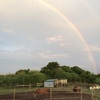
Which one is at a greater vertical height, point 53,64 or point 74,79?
point 53,64

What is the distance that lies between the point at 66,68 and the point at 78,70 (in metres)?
6.83

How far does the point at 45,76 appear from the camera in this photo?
4092 inches

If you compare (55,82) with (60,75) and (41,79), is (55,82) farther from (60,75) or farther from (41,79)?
(60,75)

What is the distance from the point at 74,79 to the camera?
110250 millimetres

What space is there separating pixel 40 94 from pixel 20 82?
5109 cm

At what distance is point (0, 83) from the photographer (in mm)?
91750

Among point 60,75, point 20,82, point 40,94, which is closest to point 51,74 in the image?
point 60,75

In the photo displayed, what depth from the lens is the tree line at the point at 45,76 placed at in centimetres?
9038

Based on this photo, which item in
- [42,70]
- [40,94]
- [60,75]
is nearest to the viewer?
[40,94]

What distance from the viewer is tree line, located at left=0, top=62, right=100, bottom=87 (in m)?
90.4

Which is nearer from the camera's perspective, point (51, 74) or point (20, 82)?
point (20, 82)

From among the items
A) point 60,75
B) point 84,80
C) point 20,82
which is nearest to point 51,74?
point 60,75

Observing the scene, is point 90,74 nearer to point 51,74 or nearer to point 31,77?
point 51,74

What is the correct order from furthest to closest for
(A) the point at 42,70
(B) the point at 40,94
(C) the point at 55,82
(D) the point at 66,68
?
(D) the point at 66,68 → (A) the point at 42,70 → (C) the point at 55,82 → (B) the point at 40,94
